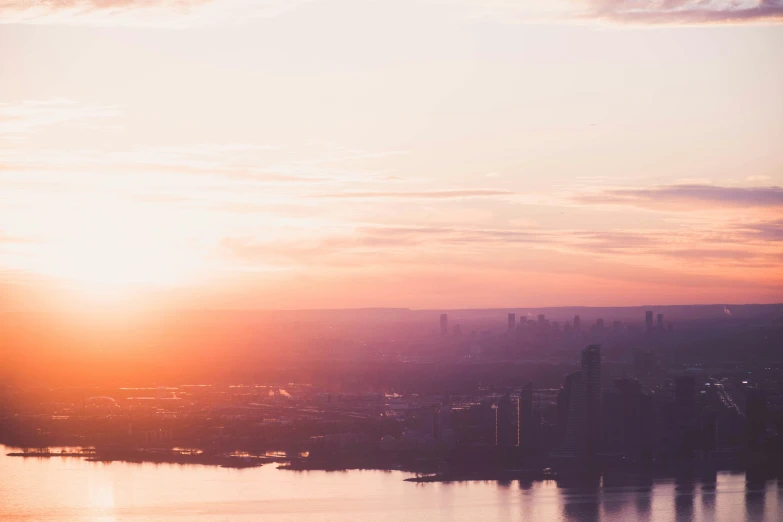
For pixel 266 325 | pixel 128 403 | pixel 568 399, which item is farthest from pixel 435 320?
pixel 568 399

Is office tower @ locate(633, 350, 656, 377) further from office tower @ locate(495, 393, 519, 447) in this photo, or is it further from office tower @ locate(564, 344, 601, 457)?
office tower @ locate(564, 344, 601, 457)

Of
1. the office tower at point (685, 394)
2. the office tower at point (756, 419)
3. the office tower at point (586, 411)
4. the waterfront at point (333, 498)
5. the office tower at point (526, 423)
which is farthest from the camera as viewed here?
the office tower at point (685, 394)

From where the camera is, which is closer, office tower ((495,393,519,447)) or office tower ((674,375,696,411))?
office tower ((495,393,519,447))

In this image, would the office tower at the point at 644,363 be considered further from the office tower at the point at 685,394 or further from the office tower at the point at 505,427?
the office tower at the point at 505,427

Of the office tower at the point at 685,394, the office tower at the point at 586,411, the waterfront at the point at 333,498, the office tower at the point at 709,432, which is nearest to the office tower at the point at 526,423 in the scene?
the office tower at the point at 586,411

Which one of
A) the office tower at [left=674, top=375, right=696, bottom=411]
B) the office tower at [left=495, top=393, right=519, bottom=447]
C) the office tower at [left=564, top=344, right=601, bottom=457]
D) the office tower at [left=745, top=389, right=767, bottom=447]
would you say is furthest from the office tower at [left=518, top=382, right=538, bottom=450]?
the office tower at [left=745, top=389, right=767, bottom=447]
